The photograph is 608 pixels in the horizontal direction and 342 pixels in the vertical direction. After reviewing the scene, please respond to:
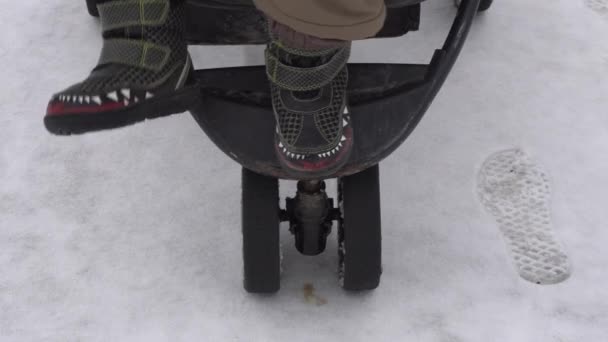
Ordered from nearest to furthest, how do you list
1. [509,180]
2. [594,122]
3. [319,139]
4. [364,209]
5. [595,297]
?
[319,139] < [364,209] < [595,297] < [509,180] < [594,122]

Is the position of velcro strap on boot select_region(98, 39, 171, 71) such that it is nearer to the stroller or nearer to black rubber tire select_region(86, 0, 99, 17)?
the stroller

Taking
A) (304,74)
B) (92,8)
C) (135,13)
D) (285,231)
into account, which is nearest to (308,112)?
(304,74)

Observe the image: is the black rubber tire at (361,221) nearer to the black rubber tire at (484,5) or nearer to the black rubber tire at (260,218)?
the black rubber tire at (260,218)

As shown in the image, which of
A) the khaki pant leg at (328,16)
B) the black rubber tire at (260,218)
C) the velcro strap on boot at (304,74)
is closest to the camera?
the khaki pant leg at (328,16)

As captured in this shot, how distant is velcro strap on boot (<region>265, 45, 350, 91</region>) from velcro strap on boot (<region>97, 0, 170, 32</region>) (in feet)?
0.55

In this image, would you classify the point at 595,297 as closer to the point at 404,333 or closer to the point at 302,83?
the point at 404,333

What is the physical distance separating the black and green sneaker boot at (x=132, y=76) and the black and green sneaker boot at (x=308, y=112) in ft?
0.44

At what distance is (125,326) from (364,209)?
1.42 ft

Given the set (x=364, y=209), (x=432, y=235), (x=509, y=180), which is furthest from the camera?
(x=509, y=180)

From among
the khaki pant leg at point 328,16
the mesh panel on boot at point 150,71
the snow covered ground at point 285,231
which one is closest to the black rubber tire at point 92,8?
the snow covered ground at point 285,231

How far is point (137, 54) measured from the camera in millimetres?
1023

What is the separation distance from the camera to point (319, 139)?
1022 mm

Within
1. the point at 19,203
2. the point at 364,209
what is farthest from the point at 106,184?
the point at 364,209

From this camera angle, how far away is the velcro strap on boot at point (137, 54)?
1.02m
